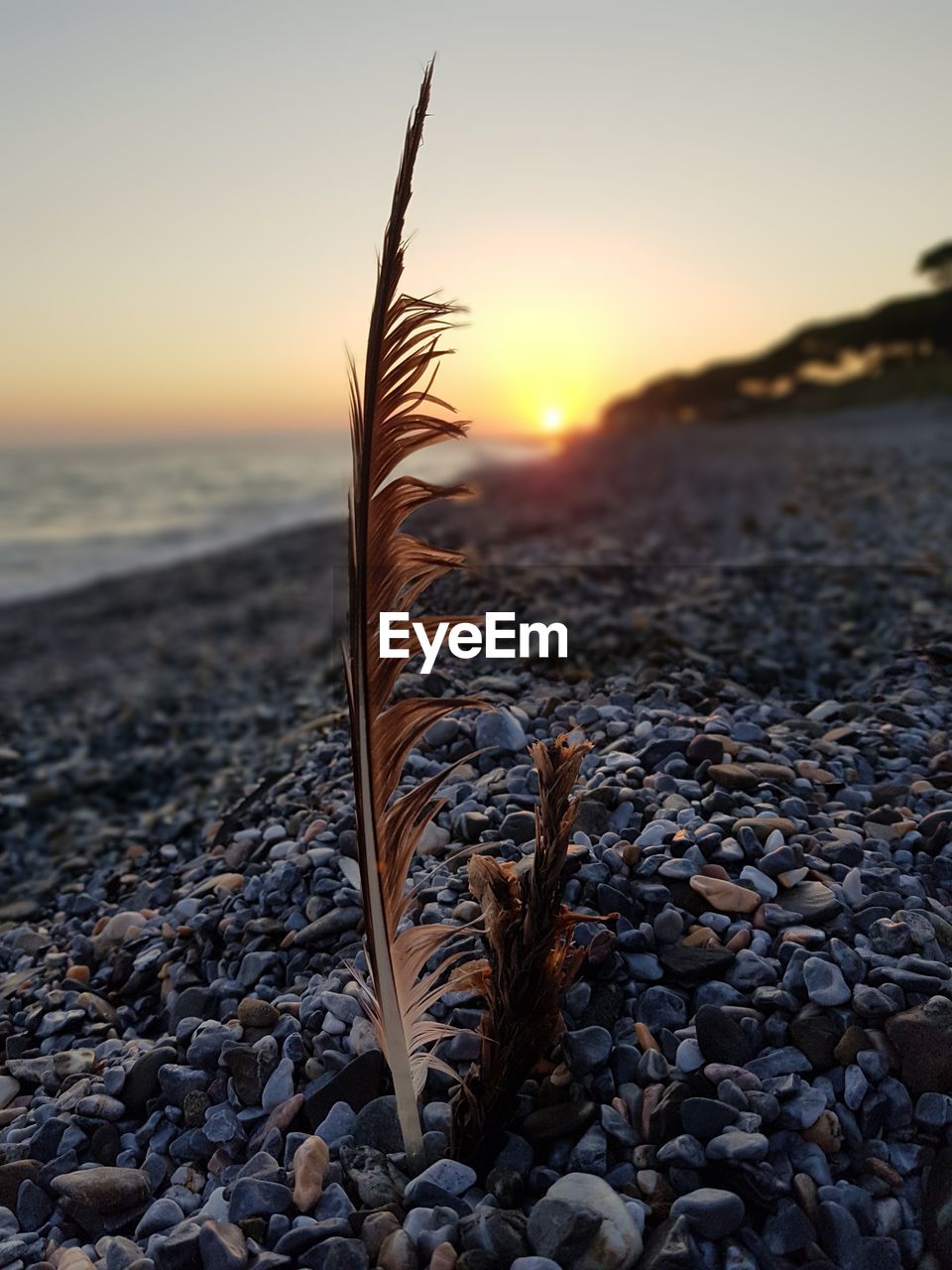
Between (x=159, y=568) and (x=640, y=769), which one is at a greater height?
(x=640, y=769)

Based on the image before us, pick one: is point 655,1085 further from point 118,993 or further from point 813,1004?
point 118,993

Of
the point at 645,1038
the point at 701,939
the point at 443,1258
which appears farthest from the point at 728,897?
the point at 443,1258

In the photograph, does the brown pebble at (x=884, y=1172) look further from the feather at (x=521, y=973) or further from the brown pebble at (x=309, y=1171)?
the brown pebble at (x=309, y=1171)

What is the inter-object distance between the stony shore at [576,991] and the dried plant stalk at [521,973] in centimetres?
12

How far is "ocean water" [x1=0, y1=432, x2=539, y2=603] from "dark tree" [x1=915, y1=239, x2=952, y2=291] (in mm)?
23925

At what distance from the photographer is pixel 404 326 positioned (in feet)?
7.84

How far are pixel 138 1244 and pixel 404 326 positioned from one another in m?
2.49

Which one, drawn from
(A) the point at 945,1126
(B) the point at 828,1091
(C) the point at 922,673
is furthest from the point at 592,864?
(C) the point at 922,673

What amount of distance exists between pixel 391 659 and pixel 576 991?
1.20m

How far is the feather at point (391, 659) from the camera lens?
7.88ft

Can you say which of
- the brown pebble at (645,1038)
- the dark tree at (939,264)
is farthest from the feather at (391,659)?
the dark tree at (939,264)

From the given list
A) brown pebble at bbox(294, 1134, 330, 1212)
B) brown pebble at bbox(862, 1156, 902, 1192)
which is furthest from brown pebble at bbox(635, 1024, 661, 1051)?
brown pebble at bbox(294, 1134, 330, 1212)

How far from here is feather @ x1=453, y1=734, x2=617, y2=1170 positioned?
252 centimetres

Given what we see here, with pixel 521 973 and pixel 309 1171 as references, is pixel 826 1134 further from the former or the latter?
pixel 309 1171
